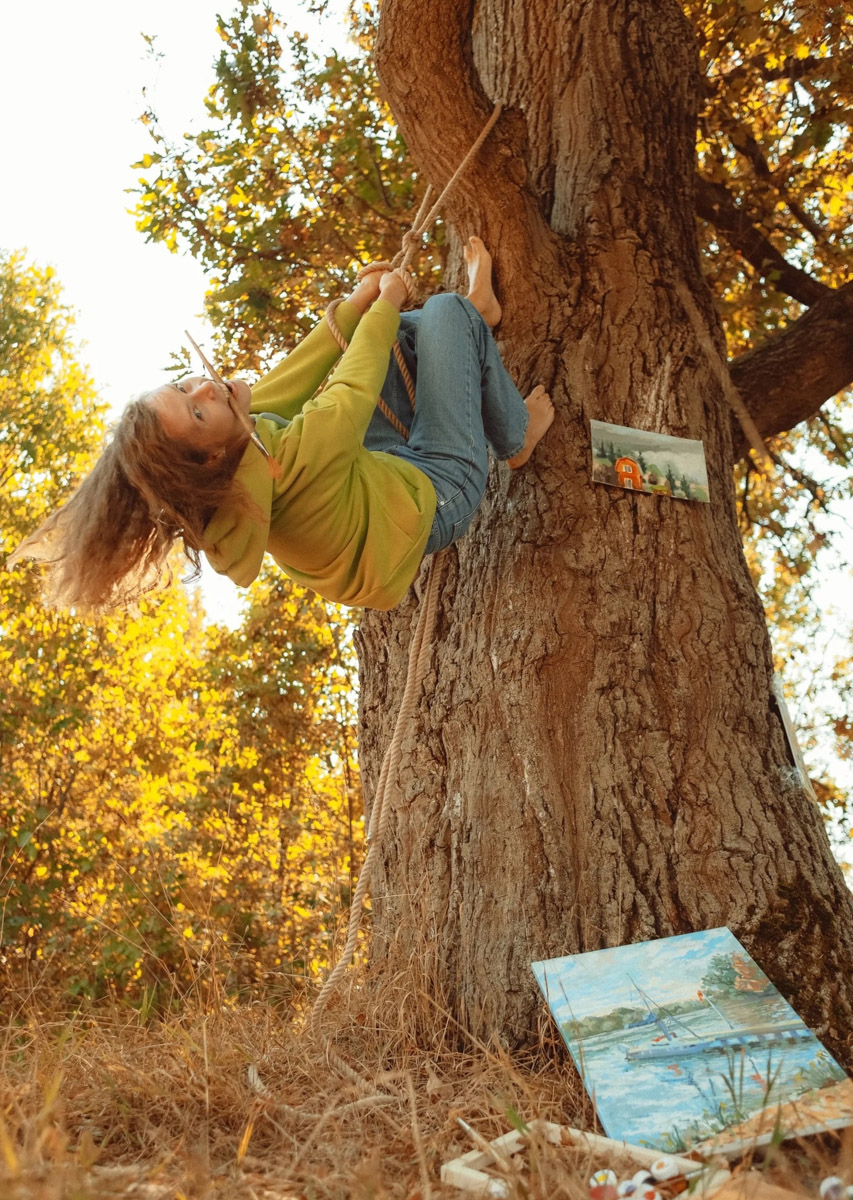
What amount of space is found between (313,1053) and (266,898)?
224 inches

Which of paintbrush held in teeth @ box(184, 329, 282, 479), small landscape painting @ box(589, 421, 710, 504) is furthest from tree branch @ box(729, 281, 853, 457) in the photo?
paintbrush held in teeth @ box(184, 329, 282, 479)

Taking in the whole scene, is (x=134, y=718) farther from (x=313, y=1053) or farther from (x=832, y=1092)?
(x=832, y=1092)

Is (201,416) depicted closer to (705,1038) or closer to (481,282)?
(481,282)

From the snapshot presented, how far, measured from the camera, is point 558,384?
295 cm

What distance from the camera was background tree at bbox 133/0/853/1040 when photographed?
2311 mm

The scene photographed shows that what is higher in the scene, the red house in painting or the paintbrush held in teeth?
the red house in painting

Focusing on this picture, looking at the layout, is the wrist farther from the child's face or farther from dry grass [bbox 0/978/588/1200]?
dry grass [bbox 0/978/588/1200]

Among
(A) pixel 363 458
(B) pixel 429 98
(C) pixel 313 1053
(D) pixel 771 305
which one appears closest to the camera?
(C) pixel 313 1053

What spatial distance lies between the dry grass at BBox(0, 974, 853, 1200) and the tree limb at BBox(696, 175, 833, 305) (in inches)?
153

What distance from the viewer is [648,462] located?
2.86 m

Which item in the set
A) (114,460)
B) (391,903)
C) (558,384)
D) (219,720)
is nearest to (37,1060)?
(391,903)

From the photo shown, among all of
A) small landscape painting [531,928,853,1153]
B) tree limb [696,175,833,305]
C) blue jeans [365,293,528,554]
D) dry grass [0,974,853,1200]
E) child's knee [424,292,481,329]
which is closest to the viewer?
dry grass [0,974,853,1200]

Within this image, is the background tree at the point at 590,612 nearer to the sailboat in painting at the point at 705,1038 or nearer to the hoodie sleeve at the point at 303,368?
the sailboat in painting at the point at 705,1038

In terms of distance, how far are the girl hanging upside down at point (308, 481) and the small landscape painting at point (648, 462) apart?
0.80ft
